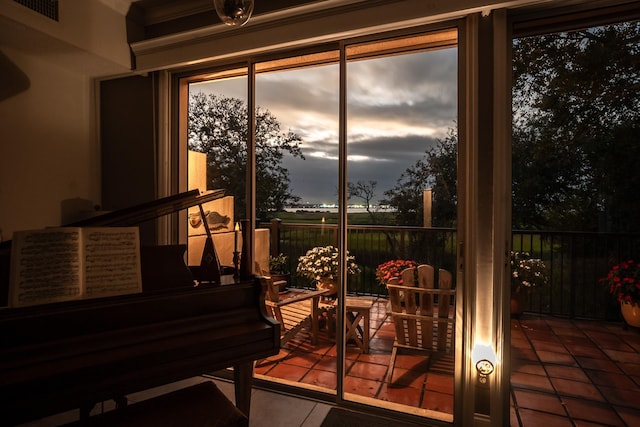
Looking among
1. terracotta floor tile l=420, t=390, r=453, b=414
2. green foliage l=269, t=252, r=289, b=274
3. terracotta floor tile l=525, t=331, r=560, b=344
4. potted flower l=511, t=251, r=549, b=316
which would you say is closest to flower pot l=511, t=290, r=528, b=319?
potted flower l=511, t=251, r=549, b=316

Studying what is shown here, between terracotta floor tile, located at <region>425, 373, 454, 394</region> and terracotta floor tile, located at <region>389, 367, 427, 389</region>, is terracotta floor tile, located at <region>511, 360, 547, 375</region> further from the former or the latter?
terracotta floor tile, located at <region>389, 367, 427, 389</region>

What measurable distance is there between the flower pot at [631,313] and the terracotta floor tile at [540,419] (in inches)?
25.3

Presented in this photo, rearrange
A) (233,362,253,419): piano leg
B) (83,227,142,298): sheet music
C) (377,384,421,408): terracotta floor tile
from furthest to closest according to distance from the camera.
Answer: (377,384,421,408): terracotta floor tile < (233,362,253,419): piano leg < (83,227,142,298): sheet music

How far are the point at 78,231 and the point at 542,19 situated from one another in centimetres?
250

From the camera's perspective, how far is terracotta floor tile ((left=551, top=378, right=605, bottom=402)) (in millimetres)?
2088

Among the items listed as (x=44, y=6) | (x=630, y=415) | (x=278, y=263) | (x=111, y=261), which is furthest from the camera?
(x=278, y=263)

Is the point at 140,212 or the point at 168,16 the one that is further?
the point at 168,16

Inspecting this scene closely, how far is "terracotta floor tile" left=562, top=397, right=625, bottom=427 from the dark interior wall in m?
3.07

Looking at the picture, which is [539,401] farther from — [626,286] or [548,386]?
[626,286]

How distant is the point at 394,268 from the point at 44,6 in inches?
113

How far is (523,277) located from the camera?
2139 millimetres

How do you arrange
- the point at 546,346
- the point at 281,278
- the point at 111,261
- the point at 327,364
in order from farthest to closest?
the point at 281,278 < the point at 327,364 < the point at 546,346 < the point at 111,261

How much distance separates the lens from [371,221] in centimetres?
278

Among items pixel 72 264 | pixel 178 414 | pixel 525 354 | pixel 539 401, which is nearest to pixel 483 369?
pixel 525 354
